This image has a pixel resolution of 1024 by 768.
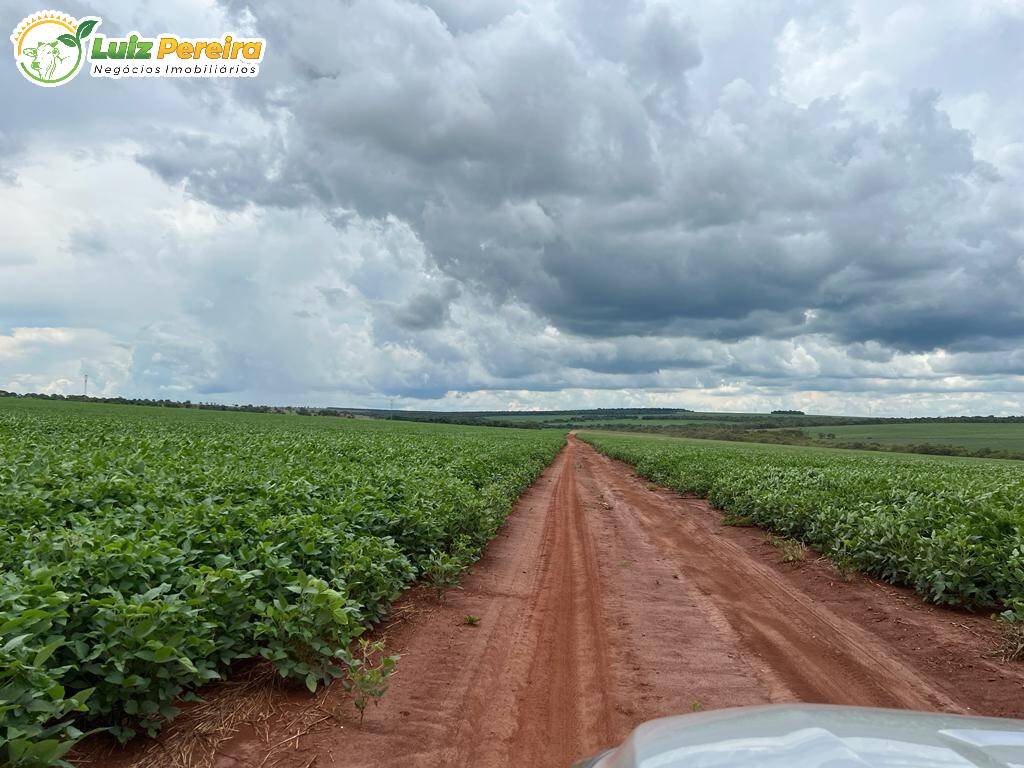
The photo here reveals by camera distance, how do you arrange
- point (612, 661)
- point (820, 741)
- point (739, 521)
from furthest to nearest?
point (739, 521) → point (612, 661) → point (820, 741)

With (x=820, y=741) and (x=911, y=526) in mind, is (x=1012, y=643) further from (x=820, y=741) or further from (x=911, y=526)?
(x=820, y=741)

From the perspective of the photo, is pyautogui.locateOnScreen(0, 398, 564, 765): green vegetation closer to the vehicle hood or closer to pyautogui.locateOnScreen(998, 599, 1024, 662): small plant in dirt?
the vehicle hood

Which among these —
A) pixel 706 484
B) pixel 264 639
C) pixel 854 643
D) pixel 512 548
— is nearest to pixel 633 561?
pixel 512 548

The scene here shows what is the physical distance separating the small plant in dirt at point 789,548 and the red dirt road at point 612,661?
0.23 meters

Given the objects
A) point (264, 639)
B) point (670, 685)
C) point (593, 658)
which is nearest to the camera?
point (264, 639)

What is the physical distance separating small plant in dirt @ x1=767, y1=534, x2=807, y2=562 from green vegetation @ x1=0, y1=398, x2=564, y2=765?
5.45 meters

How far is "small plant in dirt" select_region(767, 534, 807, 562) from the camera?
411 inches

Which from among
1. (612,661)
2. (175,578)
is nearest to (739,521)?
(612,661)

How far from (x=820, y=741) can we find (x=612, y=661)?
171 inches

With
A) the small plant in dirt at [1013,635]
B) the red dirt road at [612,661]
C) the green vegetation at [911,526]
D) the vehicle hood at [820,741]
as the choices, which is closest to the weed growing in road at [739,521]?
the green vegetation at [911,526]

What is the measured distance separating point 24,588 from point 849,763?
436 centimetres

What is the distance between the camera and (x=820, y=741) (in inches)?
72.6

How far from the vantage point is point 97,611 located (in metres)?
3.94

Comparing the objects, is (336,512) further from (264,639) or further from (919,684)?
(919,684)
